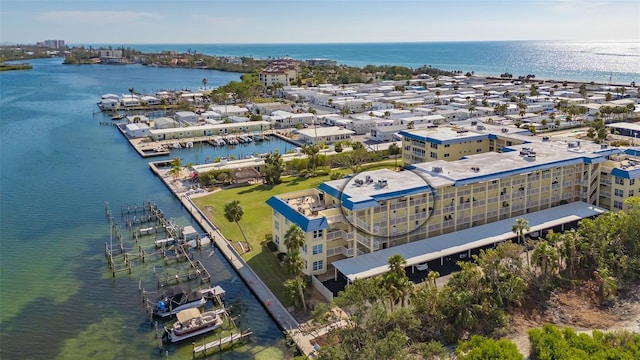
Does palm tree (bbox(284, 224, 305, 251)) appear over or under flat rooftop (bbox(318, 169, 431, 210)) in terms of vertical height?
under

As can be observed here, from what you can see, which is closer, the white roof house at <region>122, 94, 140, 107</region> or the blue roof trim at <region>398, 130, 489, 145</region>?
the blue roof trim at <region>398, 130, 489, 145</region>

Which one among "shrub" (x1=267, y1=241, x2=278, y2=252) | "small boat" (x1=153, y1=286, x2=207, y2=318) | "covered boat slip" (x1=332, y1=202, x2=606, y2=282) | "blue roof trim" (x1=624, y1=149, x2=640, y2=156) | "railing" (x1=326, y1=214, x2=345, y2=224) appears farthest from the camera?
"blue roof trim" (x1=624, y1=149, x2=640, y2=156)

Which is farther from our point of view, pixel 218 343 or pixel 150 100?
pixel 150 100

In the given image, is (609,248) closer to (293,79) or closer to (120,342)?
(120,342)

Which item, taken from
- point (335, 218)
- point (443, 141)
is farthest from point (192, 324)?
point (443, 141)

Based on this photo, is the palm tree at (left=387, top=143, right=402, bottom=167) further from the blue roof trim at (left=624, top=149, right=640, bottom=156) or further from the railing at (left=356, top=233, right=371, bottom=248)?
the railing at (left=356, top=233, right=371, bottom=248)

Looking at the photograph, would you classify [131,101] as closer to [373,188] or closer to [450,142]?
[450,142]

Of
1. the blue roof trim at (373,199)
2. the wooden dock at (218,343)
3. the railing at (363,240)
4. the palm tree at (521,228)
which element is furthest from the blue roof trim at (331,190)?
the palm tree at (521,228)

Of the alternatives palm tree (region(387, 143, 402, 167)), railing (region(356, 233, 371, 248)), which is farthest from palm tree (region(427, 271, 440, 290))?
palm tree (region(387, 143, 402, 167))
